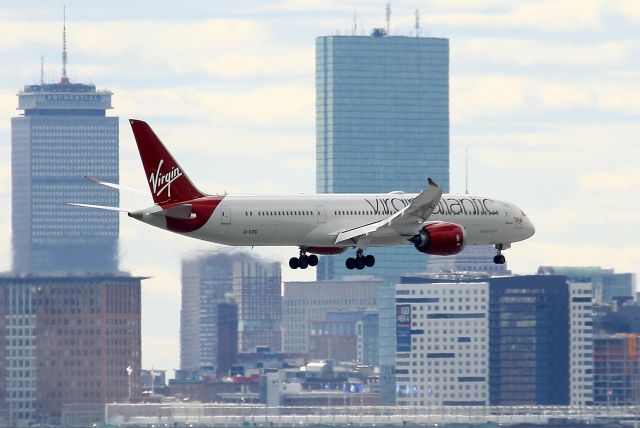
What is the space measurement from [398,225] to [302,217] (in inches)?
241

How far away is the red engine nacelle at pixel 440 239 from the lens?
546 ft

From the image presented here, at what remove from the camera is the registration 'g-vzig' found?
16312 cm

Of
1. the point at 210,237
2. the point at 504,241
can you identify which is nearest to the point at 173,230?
the point at 210,237

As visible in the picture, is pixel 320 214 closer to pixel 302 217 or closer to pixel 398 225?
pixel 302 217

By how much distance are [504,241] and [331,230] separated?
48.2 feet

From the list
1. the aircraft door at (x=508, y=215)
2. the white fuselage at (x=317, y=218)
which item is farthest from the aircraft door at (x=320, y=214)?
the aircraft door at (x=508, y=215)

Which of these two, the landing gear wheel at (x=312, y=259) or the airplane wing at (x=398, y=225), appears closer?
the airplane wing at (x=398, y=225)

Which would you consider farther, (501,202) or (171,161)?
(501,202)

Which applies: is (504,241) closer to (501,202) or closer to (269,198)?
(501,202)

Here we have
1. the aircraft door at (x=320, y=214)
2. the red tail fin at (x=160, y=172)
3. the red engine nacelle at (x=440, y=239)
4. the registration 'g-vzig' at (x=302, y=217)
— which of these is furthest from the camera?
the aircraft door at (x=320, y=214)

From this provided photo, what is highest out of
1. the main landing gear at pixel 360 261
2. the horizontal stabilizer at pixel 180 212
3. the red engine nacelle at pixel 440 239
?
the horizontal stabilizer at pixel 180 212

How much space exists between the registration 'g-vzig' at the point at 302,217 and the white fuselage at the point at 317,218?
0.06 meters

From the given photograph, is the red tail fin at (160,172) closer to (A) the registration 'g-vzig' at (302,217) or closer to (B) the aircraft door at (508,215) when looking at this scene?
(A) the registration 'g-vzig' at (302,217)

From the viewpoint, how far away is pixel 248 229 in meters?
164
